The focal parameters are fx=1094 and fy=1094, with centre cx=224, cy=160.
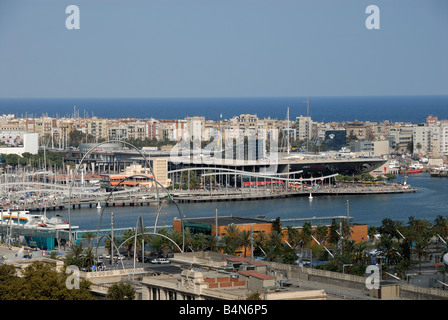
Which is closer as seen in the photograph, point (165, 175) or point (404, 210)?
point (404, 210)

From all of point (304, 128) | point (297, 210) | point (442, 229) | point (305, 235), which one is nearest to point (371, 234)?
point (442, 229)

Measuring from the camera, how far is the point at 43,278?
49.8ft

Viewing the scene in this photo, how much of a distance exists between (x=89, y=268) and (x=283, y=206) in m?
24.1

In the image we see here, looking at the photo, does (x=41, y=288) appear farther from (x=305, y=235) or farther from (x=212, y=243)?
(x=305, y=235)

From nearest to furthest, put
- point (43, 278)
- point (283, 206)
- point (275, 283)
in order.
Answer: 1. point (275, 283)
2. point (43, 278)
3. point (283, 206)

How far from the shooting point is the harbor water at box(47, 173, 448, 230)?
36750 mm

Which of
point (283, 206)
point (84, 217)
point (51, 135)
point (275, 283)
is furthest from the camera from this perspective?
point (51, 135)

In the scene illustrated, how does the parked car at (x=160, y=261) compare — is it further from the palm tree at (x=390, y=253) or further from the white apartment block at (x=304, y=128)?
the white apartment block at (x=304, y=128)

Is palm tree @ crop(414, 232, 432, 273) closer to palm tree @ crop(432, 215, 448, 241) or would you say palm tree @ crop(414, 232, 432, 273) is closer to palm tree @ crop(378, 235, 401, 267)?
palm tree @ crop(378, 235, 401, 267)
